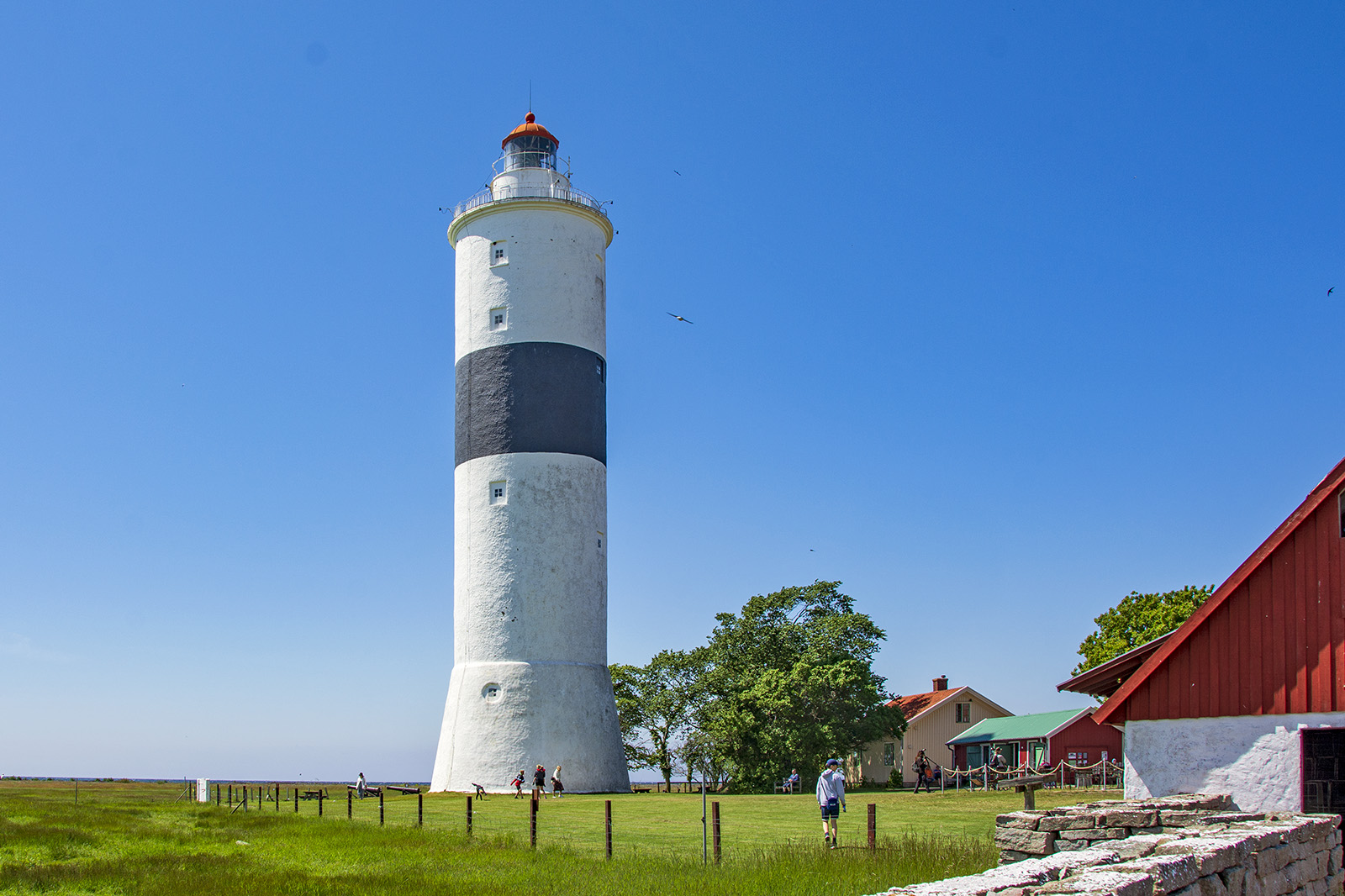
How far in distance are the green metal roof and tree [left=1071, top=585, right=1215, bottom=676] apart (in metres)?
2.35

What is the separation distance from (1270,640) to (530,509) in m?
27.2

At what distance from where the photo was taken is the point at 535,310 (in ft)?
130

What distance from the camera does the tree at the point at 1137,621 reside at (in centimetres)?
4238

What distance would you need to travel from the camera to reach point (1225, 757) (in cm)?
1441

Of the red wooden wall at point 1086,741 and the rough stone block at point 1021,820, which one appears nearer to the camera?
the rough stone block at point 1021,820

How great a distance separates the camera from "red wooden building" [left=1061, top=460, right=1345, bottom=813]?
13.8 metres

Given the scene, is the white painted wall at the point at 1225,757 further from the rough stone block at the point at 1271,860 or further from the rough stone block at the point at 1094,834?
the rough stone block at the point at 1271,860

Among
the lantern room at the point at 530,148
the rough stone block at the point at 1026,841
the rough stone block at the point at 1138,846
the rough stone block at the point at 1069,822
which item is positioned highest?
the lantern room at the point at 530,148

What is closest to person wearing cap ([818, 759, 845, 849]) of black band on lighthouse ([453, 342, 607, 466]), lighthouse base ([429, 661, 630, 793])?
lighthouse base ([429, 661, 630, 793])

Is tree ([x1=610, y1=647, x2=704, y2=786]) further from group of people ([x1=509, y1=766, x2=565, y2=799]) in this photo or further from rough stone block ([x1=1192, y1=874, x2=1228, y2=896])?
rough stone block ([x1=1192, y1=874, x2=1228, y2=896])

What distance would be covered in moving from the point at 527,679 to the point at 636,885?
2490cm

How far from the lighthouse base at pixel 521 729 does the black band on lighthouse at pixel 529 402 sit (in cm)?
778

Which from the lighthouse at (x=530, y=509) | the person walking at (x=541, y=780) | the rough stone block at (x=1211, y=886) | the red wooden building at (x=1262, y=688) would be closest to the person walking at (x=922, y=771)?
the lighthouse at (x=530, y=509)

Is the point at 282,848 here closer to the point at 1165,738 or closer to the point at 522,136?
the point at 1165,738
